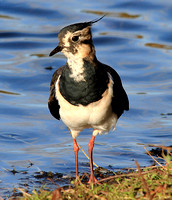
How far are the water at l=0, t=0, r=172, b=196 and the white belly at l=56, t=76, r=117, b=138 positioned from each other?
3.28 feet

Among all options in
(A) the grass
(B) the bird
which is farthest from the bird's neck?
(A) the grass

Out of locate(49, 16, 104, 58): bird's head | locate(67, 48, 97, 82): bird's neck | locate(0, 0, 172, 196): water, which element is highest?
locate(49, 16, 104, 58): bird's head

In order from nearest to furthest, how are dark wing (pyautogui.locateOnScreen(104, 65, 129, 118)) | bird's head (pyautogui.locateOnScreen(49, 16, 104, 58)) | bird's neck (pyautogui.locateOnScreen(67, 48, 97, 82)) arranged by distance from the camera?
1. bird's head (pyautogui.locateOnScreen(49, 16, 104, 58))
2. bird's neck (pyautogui.locateOnScreen(67, 48, 97, 82))
3. dark wing (pyautogui.locateOnScreen(104, 65, 129, 118))

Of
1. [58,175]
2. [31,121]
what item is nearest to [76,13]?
[31,121]

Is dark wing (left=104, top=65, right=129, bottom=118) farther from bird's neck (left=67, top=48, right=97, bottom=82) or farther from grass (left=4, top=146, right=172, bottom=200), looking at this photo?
grass (left=4, top=146, right=172, bottom=200)

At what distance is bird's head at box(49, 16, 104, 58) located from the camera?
6.05 metres

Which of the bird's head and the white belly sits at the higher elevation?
the bird's head

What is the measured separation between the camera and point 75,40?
6.09 meters

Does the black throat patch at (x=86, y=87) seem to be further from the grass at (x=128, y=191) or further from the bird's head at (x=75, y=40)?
the grass at (x=128, y=191)

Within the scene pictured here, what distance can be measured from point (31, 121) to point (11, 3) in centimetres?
828

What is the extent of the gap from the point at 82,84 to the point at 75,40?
22.0 inches

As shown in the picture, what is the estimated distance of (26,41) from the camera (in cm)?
1512

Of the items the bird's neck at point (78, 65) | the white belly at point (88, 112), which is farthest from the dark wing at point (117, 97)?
the bird's neck at point (78, 65)

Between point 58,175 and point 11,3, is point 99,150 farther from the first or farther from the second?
point 11,3
